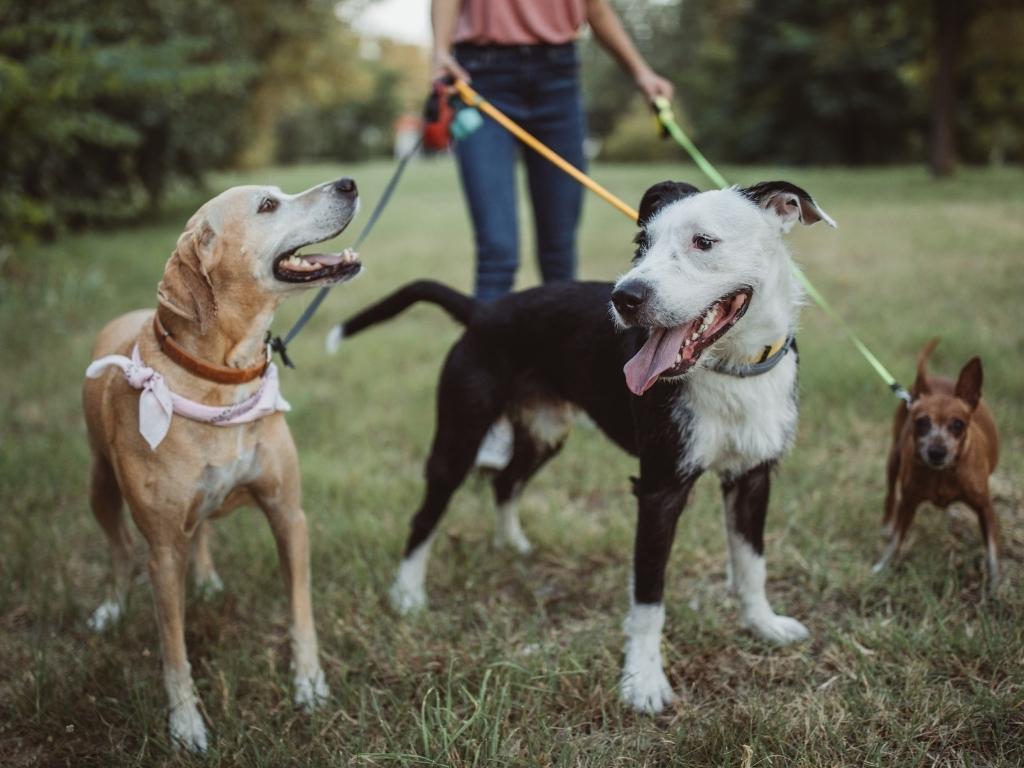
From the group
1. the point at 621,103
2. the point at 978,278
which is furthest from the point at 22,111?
the point at 621,103

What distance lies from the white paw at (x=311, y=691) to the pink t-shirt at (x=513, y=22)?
2732 mm

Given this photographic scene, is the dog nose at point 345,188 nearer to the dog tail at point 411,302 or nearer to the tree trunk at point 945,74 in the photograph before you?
the dog tail at point 411,302

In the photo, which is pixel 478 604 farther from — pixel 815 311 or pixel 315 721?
pixel 815 311

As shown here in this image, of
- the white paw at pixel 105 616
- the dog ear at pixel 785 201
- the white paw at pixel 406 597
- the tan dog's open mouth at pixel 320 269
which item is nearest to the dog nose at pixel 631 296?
the dog ear at pixel 785 201

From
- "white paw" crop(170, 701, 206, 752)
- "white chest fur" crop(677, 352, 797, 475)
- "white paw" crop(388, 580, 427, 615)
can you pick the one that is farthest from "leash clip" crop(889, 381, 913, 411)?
"white paw" crop(170, 701, 206, 752)

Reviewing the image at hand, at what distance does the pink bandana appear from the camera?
2443 millimetres

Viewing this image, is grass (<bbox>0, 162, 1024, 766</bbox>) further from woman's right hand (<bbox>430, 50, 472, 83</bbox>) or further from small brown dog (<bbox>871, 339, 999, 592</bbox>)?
woman's right hand (<bbox>430, 50, 472, 83</bbox>)

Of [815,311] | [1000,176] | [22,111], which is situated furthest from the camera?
[1000,176]

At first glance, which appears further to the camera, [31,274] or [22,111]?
[31,274]

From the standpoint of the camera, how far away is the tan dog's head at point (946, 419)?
2797mm

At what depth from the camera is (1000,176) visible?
57.7ft

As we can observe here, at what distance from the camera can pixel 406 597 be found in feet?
10.7

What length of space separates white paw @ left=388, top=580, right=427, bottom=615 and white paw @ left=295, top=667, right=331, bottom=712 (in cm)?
45

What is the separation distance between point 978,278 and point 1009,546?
199 inches
